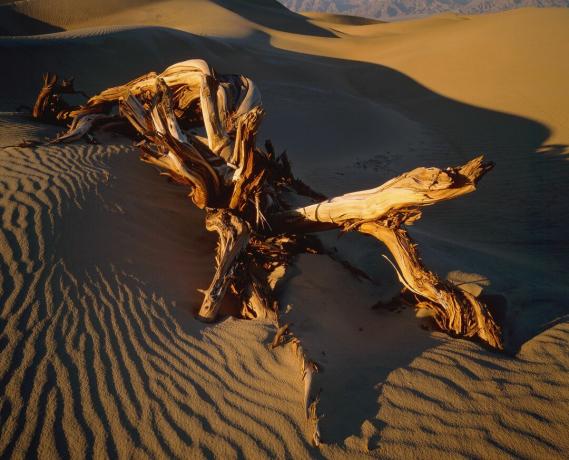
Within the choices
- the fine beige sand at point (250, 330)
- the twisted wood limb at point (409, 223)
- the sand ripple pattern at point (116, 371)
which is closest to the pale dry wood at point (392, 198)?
the twisted wood limb at point (409, 223)

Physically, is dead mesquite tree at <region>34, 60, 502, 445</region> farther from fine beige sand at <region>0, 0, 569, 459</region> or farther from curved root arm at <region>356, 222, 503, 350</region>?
fine beige sand at <region>0, 0, 569, 459</region>

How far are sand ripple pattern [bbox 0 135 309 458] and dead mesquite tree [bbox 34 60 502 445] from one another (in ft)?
0.97

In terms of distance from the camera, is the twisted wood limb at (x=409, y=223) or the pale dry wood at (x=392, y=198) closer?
the pale dry wood at (x=392, y=198)

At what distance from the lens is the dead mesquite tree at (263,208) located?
3.04 m

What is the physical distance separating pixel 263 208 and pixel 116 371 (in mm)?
2216

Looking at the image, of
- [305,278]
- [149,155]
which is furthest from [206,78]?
[305,278]

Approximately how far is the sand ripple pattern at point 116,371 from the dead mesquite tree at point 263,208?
297 millimetres

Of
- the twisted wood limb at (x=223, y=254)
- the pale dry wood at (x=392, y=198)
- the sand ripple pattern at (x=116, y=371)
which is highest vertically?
the pale dry wood at (x=392, y=198)

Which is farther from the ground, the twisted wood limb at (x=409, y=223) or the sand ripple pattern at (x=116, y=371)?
the twisted wood limb at (x=409, y=223)

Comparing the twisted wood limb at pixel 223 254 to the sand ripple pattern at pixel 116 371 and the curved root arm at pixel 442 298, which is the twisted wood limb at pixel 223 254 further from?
the curved root arm at pixel 442 298

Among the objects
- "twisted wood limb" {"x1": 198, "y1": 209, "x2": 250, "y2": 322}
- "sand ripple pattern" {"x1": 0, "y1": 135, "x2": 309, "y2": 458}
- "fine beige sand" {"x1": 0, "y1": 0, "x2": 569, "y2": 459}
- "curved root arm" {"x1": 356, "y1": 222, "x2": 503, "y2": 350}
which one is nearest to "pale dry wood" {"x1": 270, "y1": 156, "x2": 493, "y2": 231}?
"curved root arm" {"x1": 356, "y1": 222, "x2": 503, "y2": 350}

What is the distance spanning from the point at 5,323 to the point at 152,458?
1.62 m

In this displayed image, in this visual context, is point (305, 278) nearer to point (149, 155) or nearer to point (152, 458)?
point (152, 458)

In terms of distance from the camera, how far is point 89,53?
44.7 feet
